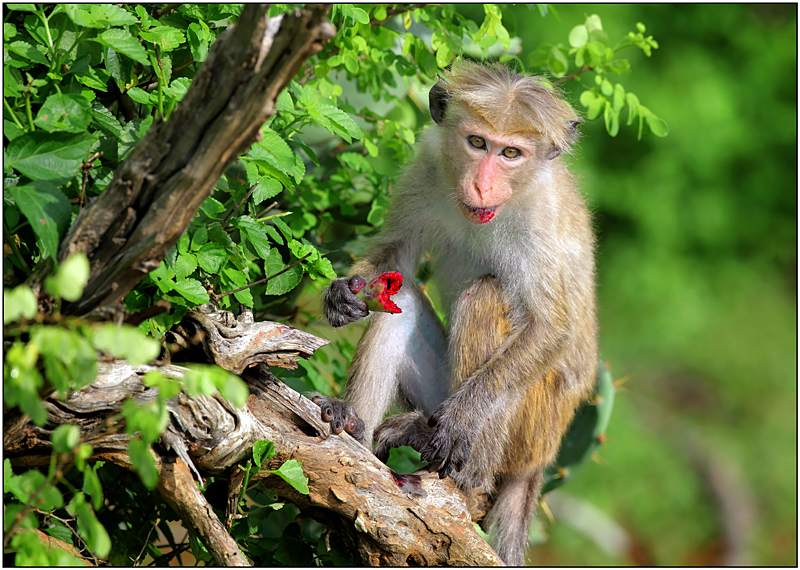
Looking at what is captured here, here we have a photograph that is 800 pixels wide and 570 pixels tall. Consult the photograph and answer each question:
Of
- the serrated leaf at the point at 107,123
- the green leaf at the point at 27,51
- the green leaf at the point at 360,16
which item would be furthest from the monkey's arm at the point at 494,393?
the green leaf at the point at 27,51

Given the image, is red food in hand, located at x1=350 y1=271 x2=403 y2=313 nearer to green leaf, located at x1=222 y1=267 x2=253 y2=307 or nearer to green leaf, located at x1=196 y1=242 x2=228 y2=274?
green leaf, located at x1=222 y1=267 x2=253 y2=307

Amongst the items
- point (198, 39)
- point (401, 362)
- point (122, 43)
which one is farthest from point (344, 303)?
point (122, 43)

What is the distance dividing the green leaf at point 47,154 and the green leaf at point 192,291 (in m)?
0.59

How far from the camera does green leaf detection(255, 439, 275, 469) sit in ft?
10.0

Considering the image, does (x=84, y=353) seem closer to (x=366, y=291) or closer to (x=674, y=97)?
(x=366, y=291)

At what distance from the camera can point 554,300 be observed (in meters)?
4.18

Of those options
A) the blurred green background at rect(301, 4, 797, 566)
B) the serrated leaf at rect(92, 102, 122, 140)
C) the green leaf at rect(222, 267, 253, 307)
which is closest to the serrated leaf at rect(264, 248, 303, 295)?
the green leaf at rect(222, 267, 253, 307)

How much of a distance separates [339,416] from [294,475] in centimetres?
59

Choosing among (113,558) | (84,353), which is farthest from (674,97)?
(84,353)

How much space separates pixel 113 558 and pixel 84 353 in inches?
76.8

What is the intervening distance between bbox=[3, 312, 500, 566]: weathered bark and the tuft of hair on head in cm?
162

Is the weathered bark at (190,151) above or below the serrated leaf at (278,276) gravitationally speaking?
above

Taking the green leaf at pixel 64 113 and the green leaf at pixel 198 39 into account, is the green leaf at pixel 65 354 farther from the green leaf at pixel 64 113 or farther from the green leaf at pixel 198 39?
the green leaf at pixel 198 39

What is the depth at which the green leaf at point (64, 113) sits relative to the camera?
252 centimetres
